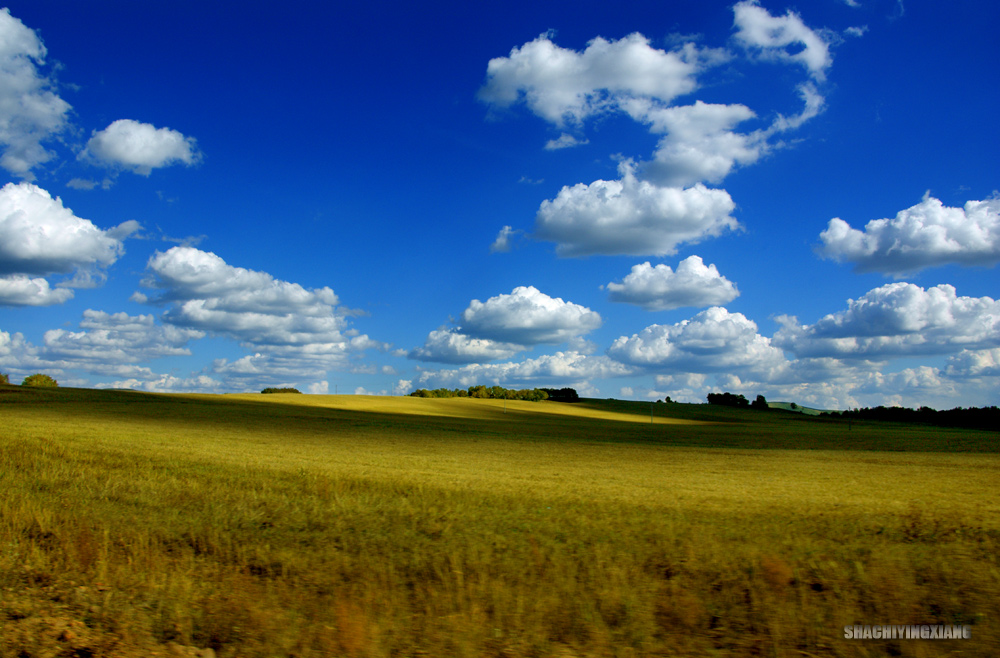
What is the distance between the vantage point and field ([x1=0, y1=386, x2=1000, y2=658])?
5.69 metres

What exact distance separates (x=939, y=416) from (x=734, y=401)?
147 feet

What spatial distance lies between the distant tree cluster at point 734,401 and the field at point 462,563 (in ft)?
437

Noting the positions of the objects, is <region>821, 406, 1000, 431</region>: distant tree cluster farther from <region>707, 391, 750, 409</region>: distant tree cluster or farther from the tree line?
the tree line

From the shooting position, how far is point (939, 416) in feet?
370

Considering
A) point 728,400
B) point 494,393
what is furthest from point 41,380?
point 728,400

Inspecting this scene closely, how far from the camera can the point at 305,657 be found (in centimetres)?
522

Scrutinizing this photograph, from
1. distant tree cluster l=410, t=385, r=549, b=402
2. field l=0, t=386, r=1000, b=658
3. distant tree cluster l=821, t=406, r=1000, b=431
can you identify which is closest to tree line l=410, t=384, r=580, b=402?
distant tree cluster l=410, t=385, r=549, b=402

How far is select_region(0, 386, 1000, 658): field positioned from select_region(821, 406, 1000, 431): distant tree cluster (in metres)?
103

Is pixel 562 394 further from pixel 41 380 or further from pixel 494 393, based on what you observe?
pixel 41 380

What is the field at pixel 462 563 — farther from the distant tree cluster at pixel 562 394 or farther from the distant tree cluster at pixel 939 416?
the distant tree cluster at pixel 562 394

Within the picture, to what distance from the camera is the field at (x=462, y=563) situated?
5688mm

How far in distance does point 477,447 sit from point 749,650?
28631mm

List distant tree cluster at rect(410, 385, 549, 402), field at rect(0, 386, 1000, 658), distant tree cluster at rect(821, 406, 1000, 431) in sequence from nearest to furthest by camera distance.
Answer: field at rect(0, 386, 1000, 658), distant tree cluster at rect(821, 406, 1000, 431), distant tree cluster at rect(410, 385, 549, 402)

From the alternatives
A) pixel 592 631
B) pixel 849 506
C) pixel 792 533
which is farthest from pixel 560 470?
pixel 592 631
